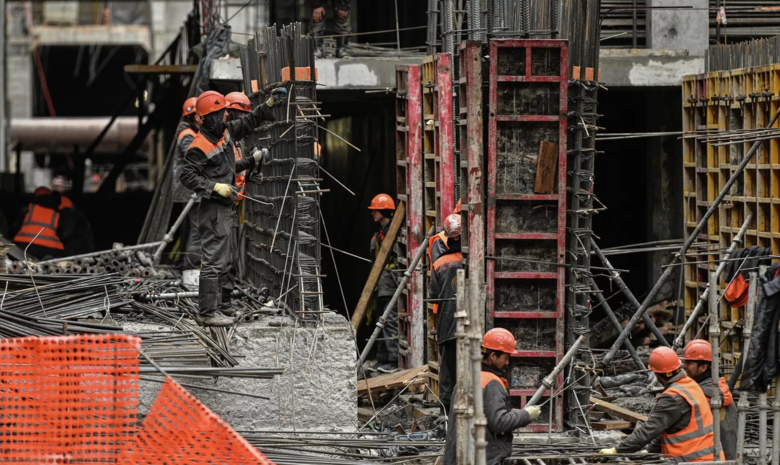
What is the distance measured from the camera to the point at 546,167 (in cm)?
1066

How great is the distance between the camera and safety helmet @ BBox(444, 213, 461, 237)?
11.1 metres

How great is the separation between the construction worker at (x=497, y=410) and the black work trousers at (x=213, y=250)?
3239 mm

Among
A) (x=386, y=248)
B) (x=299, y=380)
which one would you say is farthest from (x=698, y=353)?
(x=386, y=248)

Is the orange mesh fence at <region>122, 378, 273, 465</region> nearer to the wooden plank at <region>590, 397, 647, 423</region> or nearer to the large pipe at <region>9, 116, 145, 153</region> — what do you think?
the wooden plank at <region>590, 397, 647, 423</region>

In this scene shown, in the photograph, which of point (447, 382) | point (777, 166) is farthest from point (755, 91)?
point (447, 382)

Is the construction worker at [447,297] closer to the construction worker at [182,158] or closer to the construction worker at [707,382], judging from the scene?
the construction worker at [707,382]

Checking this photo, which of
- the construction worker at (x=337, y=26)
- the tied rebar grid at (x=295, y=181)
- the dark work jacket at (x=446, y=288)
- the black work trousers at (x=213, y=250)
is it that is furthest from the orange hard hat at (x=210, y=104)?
the construction worker at (x=337, y=26)

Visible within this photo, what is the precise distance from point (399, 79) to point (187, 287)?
3612mm

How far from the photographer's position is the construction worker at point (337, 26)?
703 inches

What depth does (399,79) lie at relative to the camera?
1469 centimetres

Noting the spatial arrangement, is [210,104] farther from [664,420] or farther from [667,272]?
[664,420]

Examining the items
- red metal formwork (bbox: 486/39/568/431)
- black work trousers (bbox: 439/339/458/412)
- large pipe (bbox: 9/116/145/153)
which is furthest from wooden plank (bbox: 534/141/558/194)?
large pipe (bbox: 9/116/145/153)

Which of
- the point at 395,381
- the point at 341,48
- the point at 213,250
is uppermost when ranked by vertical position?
the point at 341,48

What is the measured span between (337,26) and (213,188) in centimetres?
805
